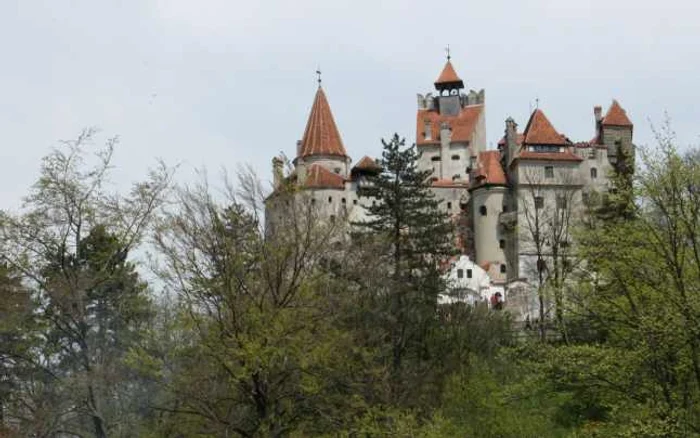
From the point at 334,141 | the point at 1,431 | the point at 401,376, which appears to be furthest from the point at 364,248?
the point at 334,141

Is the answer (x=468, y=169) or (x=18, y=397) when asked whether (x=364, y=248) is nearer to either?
(x=18, y=397)

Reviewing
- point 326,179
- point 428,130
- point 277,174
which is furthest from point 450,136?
point 277,174

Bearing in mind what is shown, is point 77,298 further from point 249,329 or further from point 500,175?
point 500,175

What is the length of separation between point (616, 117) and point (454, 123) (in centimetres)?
1406

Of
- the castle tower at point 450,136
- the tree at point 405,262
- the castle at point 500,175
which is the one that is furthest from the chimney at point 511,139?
the tree at point 405,262

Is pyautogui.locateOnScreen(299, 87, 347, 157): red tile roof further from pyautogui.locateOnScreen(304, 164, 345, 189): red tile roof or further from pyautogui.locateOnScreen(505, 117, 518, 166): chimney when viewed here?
pyautogui.locateOnScreen(505, 117, 518, 166): chimney

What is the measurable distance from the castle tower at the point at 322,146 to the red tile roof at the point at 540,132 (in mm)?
14217

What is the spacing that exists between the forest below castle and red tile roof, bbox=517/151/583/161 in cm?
4132

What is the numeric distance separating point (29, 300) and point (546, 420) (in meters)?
12.4

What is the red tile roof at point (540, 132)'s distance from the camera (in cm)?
6375

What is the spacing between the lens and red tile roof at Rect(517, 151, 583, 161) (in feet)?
206

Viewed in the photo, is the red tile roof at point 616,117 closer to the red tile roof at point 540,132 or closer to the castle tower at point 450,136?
the red tile roof at point 540,132

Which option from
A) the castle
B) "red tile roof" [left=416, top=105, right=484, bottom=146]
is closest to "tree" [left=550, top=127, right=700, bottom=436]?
the castle

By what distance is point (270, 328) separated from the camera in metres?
17.8
